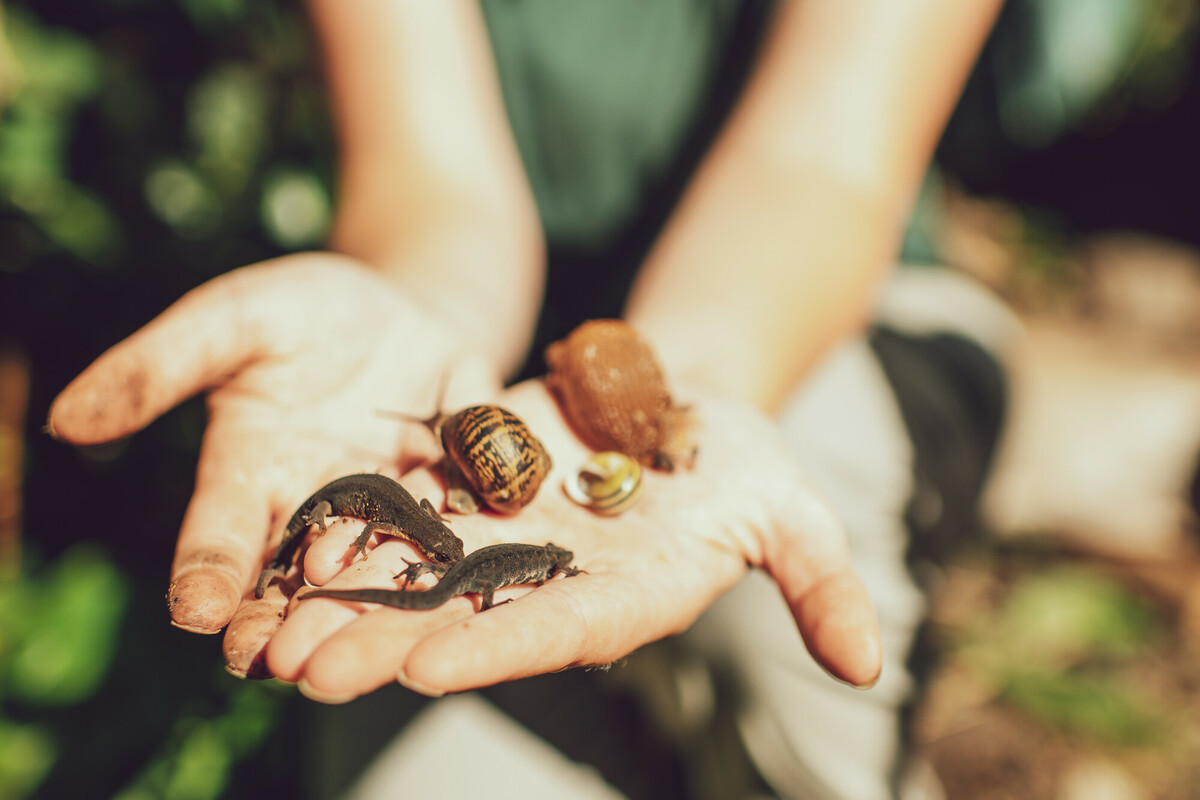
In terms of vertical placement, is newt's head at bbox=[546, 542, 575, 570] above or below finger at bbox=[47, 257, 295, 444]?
below

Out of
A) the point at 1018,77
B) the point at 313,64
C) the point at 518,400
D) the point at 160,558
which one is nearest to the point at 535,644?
the point at 518,400

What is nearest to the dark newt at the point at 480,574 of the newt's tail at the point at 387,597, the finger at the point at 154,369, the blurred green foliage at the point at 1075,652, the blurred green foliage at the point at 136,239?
the newt's tail at the point at 387,597

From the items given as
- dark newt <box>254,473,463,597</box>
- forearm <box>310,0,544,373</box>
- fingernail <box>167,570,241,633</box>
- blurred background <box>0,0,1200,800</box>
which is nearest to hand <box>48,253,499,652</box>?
fingernail <box>167,570,241,633</box>

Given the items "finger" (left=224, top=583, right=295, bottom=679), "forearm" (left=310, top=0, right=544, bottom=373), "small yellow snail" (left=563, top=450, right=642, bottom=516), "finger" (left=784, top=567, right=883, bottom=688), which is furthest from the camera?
"forearm" (left=310, top=0, right=544, bottom=373)

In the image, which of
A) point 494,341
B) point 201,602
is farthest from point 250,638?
point 494,341

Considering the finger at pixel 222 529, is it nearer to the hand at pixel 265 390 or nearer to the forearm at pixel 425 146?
the hand at pixel 265 390

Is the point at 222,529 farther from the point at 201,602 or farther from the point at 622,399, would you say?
the point at 622,399

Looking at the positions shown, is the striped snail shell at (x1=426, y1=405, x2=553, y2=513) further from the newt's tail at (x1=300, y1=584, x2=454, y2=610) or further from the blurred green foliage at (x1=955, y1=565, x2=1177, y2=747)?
Answer: the blurred green foliage at (x1=955, y1=565, x2=1177, y2=747)
